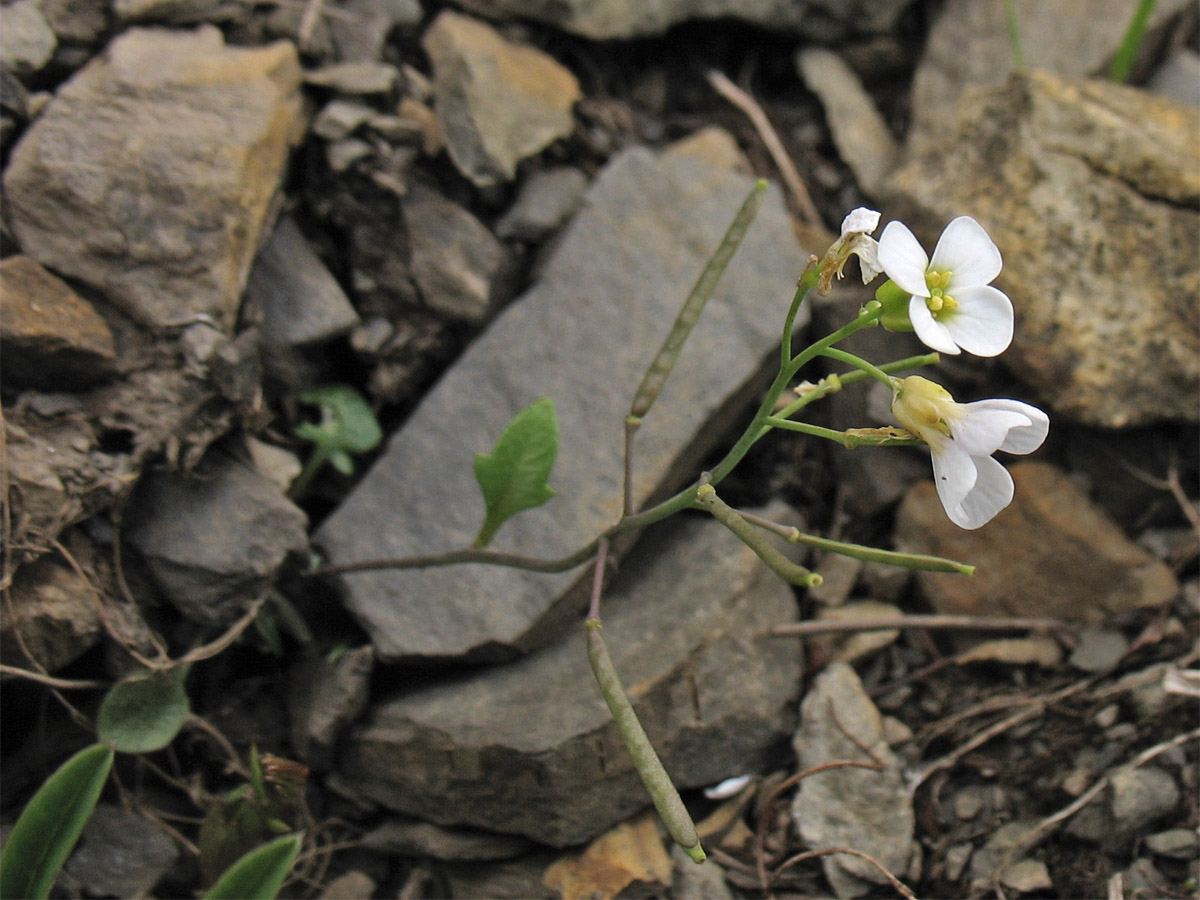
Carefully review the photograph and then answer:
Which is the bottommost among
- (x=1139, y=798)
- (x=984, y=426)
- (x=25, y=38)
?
(x=1139, y=798)

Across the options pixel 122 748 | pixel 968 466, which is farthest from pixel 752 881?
pixel 122 748

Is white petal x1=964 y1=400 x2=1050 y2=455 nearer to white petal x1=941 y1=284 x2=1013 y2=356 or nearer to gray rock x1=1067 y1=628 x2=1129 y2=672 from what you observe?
white petal x1=941 y1=284 x2=1013 y2=356

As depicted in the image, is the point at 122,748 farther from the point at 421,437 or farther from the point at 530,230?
the point at 530,230

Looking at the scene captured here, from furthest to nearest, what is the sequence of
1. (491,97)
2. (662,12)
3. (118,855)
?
(662,12) < (491,97) < (118,855)

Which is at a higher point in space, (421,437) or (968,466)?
(968,466)

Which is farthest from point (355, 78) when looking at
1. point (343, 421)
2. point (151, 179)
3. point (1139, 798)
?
point (1139, 798)

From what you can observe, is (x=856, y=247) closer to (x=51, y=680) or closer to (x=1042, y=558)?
(x=1042, y=558)
